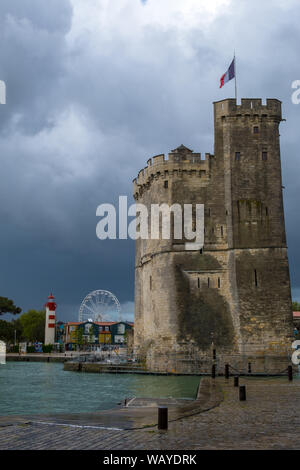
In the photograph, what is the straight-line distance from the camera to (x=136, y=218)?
4153 cm

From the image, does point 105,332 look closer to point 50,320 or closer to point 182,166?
point 50,320

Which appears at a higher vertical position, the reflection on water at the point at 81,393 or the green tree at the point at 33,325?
the green tree at the point at 33,325

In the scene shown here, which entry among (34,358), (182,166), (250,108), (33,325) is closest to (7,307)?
(34,358)

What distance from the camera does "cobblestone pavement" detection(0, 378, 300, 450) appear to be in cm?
768

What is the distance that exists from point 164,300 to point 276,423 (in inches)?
910

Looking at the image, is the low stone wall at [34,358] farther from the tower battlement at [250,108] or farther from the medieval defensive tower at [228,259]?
the tower battlement at [250,108]

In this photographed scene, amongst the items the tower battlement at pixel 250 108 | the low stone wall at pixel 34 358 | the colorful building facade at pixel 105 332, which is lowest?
the low stone wall at pixel 34 358

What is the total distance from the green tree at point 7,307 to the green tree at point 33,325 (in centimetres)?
1965

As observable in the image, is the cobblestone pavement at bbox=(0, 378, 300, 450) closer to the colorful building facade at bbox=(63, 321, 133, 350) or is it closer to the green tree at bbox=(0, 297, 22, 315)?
the green tree at bbox=(0, 297, 22, 315)

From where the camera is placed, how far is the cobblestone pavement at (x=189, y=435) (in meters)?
7.68

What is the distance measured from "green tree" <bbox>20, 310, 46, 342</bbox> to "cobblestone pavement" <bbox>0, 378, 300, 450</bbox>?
85.7 metres

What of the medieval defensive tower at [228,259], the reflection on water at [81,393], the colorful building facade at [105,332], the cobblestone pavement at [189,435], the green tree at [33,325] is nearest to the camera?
the cobblestone pavement at [189,435]

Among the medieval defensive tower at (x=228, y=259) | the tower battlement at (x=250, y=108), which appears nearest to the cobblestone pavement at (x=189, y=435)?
the medieval defensive tower at (x=228, y=259)

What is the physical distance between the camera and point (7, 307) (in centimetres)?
7319
